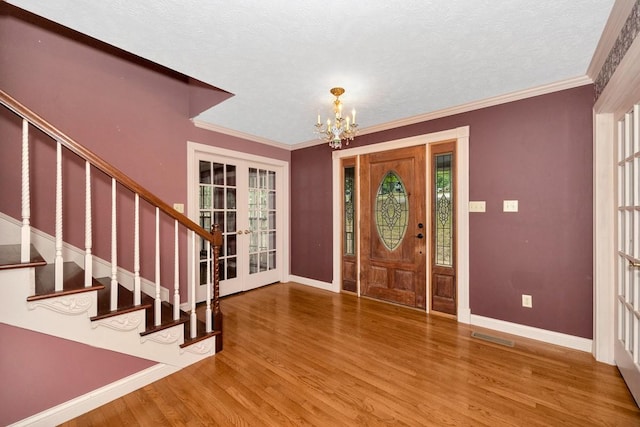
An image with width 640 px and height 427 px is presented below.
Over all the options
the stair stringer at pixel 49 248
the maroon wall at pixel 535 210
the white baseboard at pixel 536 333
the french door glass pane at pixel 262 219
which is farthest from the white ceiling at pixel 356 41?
the white baseboard at pixel 536 333

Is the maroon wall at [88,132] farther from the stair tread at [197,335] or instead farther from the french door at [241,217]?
Result: the french door at [241,217]

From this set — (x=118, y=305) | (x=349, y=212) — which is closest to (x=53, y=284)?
(x=118, y=305)

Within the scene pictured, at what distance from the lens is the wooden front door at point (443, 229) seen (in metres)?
3.05

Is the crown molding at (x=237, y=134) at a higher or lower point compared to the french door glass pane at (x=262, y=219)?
higher

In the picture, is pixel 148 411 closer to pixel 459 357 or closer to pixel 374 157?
pixel 459 357

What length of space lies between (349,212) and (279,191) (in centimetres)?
136

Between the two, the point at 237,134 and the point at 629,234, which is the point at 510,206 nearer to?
the point at 629,234

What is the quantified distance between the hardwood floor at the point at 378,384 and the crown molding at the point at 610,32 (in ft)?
7.67

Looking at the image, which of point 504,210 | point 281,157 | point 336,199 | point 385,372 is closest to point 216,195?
point 281,157

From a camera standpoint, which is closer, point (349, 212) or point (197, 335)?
point (197, 335)

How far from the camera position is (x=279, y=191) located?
464 cm

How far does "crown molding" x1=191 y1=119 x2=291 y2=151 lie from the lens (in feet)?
11.2

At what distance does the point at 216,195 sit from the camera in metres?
3.74

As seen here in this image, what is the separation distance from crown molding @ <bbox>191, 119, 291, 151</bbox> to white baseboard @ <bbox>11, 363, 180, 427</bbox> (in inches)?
106
